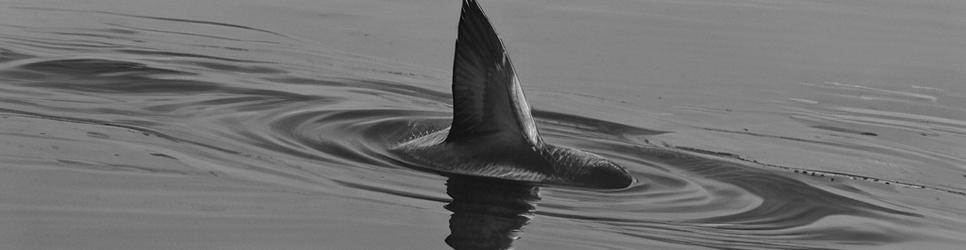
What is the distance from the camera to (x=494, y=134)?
6680 mm

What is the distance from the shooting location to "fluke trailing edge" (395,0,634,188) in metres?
6.46

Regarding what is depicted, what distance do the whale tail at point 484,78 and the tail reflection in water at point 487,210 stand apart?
302mm

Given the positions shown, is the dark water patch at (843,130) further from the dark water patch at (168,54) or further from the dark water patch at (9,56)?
the dark water patch at (9,56)

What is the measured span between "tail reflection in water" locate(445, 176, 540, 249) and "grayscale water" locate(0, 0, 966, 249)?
0.02 meters

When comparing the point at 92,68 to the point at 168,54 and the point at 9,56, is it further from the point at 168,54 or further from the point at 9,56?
the point at 168,54

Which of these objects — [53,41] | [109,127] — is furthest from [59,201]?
[53,41]

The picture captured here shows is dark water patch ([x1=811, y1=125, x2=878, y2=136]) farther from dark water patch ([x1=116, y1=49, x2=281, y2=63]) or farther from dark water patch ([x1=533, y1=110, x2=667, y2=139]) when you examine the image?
dark water patch ([x1=116, y1=49, x2=281, y2=63])

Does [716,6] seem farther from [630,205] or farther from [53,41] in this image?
[630,205]

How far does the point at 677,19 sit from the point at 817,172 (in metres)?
5.94

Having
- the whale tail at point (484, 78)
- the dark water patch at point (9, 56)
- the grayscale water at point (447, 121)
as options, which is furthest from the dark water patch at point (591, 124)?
the dark water patch at point (9, 56)

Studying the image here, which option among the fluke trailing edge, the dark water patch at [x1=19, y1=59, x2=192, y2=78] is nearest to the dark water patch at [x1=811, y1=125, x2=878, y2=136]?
the fluke trailing edge

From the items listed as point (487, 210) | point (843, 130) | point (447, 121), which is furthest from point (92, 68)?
point (843, 130)

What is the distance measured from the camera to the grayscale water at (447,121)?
17.9 feet

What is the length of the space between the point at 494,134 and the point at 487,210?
95cm
